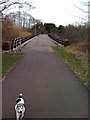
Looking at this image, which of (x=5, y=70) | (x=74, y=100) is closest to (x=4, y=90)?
(x=74, y=100)

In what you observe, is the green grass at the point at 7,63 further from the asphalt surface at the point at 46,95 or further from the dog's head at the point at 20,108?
the dog's head at the point at 20,108

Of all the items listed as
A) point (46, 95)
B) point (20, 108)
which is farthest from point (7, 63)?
point (20, 108)

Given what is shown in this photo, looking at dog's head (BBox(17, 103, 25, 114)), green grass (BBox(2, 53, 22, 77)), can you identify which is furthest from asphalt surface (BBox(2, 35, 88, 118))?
green grass (BBox(2, 53, 22, 77))

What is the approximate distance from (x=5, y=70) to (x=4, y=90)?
6.49 m

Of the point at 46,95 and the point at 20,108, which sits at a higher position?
the point at 20,108

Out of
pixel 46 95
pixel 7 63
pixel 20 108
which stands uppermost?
pixel 7 63

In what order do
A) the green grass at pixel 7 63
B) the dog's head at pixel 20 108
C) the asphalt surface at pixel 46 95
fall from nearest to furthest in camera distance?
the dog's head at pixel 20 108
the asphalt surface at pixel 46 95
the green grass at pixel 7 63

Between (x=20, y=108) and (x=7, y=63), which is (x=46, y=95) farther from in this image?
(x=7, y=63)

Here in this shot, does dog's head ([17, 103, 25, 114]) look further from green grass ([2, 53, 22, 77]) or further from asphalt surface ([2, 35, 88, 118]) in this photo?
green grass ([2, 53, 22, 77])

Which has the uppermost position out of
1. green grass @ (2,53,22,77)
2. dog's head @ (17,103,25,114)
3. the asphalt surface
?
green grass @ (2,53,22,77)

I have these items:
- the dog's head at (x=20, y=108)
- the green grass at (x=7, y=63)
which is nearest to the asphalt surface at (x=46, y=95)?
the dog's head at (x=20, y=108)

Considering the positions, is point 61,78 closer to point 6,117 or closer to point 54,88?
point 54,88

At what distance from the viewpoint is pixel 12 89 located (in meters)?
13.0

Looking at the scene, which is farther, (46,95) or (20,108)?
(46,95)
